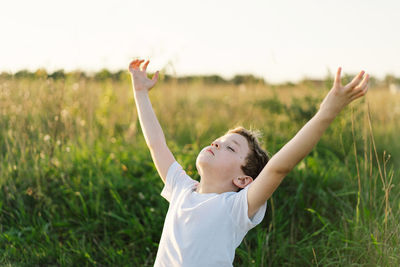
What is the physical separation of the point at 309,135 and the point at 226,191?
1.94 ft

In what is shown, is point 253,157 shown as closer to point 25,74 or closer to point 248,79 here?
point 25,74

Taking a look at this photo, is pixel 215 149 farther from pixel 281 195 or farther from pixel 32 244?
pixel 32 244

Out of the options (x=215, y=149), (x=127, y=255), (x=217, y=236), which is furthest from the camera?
(x=127, y=255)

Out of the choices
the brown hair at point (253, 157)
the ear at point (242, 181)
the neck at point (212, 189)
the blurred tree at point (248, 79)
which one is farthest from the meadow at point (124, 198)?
the blurred tree at point (248, 79)

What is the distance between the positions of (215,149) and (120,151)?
7.13ft

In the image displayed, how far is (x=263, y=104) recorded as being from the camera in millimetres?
5043

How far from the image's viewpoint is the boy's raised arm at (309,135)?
152 cm

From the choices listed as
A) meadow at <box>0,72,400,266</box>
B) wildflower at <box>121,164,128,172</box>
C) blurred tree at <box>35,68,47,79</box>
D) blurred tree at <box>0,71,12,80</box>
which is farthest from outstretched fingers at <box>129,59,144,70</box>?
blurred tree at <box>0,71,12,80</box>

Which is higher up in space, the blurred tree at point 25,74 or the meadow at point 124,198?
the blurred tree at point 25,74

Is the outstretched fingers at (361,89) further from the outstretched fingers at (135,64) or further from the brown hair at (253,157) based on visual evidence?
the outstretched fingers at (135,64)

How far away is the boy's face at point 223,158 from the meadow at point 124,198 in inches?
27.6

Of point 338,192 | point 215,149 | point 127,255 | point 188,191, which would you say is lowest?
point 127,255

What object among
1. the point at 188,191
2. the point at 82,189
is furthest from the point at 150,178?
the point at 188,191

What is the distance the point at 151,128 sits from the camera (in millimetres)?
Result: 2270
